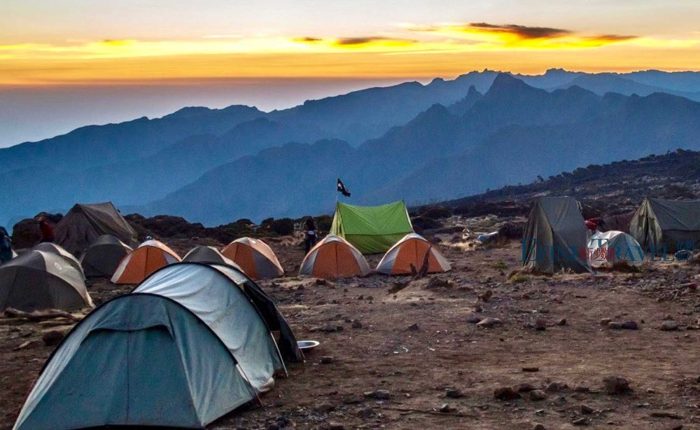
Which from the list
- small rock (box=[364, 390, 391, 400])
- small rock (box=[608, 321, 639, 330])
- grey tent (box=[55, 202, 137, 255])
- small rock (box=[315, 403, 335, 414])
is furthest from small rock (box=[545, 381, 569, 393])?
grey tent (box=[55, 202, 137, 255])

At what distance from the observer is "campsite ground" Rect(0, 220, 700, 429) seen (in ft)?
33.4

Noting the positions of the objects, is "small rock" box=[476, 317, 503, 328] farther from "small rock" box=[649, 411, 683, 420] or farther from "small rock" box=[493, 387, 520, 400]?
"small rock" box=[649, 411, 683, 420]

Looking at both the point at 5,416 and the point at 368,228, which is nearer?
the point at 5,416

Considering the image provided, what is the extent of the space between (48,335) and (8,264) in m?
5.37

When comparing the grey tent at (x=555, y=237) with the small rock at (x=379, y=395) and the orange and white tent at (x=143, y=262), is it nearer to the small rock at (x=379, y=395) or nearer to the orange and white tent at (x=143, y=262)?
the orange and white tent at (x=143, y=262)

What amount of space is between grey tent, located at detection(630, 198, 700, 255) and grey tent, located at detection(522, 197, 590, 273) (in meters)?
7.21

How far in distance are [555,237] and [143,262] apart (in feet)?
42.2

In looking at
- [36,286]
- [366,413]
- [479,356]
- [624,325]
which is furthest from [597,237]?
[366,413]

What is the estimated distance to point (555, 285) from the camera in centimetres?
2162

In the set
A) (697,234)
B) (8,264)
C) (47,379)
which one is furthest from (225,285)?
(697,234)

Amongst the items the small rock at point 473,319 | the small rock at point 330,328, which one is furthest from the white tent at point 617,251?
the small rock at point 330,328

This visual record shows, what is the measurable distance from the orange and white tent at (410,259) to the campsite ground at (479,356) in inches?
125

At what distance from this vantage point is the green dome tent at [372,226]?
111ft

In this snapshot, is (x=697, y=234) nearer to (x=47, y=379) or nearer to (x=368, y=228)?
(x=368, y=228)
